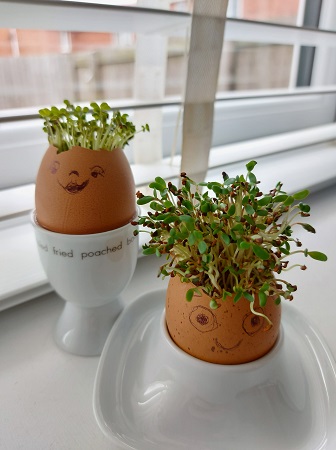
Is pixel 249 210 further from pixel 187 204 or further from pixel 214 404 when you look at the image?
pixel 214 404

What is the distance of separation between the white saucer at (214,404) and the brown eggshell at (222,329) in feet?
0.03

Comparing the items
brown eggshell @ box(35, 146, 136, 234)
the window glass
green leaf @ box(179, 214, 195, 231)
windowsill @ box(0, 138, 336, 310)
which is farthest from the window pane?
green leaf @ box(179, 214, 195, 231)

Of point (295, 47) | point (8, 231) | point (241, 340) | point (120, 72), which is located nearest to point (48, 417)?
point (241, 340)

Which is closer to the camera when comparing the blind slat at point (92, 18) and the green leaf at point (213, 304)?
the green leaf at point (213, 304)

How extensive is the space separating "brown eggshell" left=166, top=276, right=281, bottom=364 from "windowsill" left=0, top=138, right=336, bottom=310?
30 centimetres

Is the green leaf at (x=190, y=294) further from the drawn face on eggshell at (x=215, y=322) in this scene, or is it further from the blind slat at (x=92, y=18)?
the blind slat at (x=92, y=18)

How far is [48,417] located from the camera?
432 millimetres

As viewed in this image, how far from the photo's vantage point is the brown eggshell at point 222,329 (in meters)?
0.36

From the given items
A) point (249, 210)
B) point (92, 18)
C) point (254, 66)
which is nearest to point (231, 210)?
point (249, 210)

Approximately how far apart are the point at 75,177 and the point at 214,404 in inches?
10.7

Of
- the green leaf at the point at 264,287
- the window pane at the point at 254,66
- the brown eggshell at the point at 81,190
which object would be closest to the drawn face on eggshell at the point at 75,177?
the brown eggshell at the point at 81,190

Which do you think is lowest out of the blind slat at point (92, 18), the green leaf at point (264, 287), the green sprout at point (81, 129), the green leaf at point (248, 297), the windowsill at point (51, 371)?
the windowsill at point (51, 371)

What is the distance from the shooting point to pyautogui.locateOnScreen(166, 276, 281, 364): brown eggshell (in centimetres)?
36

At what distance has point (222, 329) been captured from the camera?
0.36 meters
